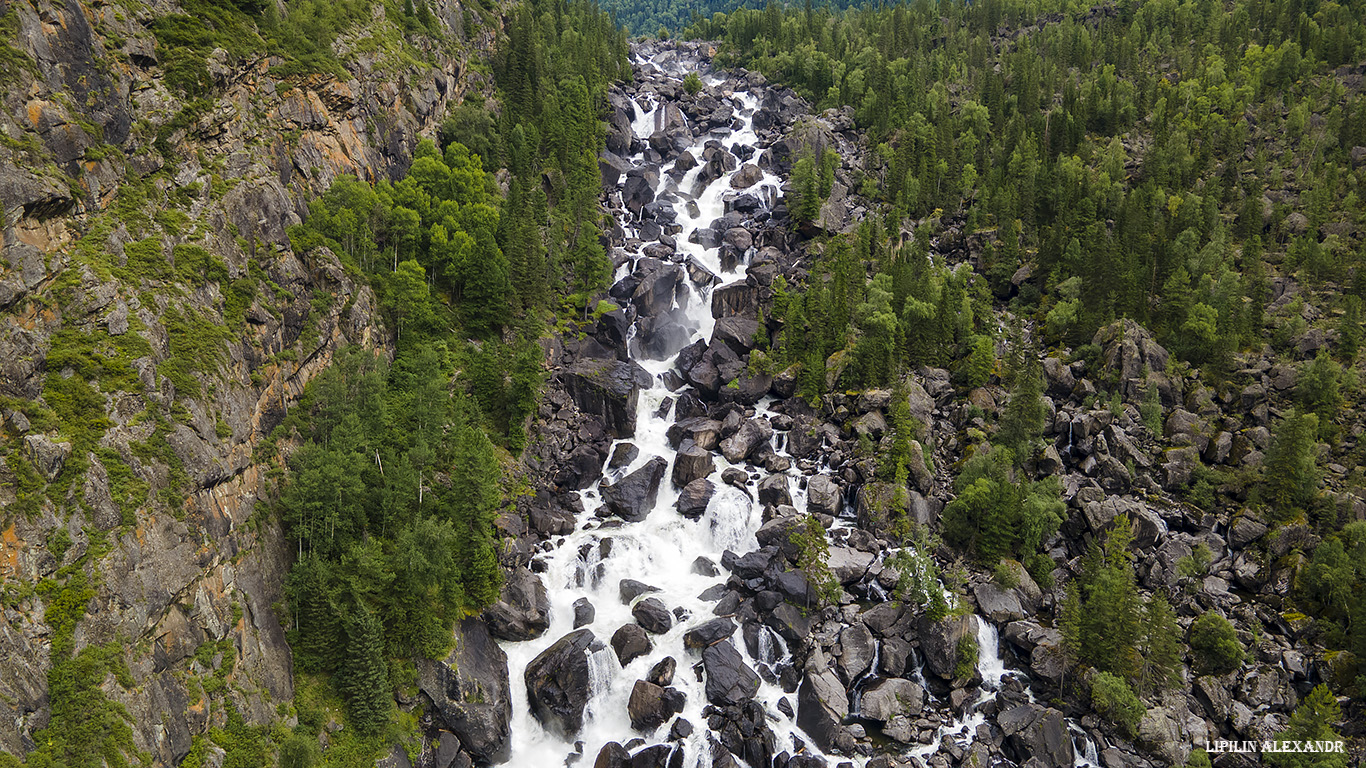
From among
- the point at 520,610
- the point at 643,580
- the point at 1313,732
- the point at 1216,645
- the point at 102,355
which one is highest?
the point at 102,355

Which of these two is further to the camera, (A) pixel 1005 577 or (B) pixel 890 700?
(A) pixel 1005 577

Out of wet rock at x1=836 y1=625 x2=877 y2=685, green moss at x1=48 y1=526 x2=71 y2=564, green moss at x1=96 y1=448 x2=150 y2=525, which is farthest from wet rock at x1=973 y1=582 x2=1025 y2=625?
green moss at x1=48 y1=526 x2=71 y2=564

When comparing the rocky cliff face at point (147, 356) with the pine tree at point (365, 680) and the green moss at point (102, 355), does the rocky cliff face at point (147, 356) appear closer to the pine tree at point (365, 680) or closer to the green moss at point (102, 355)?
the green moss at point (102, 355)

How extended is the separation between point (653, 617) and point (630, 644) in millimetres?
2906

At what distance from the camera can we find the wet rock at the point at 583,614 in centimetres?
6206

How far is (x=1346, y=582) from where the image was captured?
56.6 m

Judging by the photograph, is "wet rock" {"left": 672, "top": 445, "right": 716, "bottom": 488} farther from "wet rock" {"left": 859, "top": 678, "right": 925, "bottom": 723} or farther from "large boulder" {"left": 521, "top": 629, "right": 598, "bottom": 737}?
"wet rock" {"left": 859, "top": 678, "right": 925, "bottom": 723}

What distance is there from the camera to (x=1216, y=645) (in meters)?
56.4

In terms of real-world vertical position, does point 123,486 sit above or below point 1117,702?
above

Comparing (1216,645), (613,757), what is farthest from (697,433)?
(1216,645)

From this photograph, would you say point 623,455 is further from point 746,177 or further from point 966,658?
point 746,177

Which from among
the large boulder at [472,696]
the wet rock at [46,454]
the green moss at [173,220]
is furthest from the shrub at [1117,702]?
the green moss at [173,220]

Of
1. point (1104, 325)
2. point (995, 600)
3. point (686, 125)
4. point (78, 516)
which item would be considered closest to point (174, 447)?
point (78, 516)

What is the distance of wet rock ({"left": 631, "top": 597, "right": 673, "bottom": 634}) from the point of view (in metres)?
60.8
